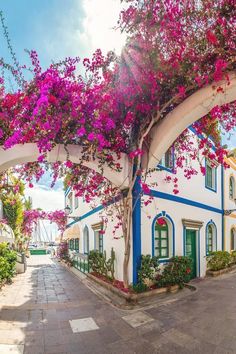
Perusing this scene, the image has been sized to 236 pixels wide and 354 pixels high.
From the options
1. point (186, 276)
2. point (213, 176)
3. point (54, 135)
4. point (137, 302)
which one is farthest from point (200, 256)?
point (54, 135)

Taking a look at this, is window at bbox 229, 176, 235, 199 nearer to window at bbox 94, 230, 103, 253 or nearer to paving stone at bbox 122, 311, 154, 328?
window at bbox 94, 230, 103, 253

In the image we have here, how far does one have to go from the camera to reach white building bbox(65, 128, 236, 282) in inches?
306

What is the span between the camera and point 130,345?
A: 4.33 metres

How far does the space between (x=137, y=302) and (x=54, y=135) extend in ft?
15.1

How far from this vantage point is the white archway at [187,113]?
5.23 meters

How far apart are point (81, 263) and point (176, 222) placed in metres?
5.82

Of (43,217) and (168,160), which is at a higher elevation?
(168,160)

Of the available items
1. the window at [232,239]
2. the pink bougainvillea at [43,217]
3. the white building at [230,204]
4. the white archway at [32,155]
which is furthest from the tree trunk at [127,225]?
the pink bougainvillea at [43,217]

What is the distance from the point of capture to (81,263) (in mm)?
12594

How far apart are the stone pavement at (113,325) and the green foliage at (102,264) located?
4.23 ft

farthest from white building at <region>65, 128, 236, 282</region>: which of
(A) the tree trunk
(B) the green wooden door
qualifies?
(A) the tree trunk

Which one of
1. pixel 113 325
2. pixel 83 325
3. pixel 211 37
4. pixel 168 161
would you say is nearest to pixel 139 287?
pixel 113 325

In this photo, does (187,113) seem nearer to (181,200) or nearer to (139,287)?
(181,200)

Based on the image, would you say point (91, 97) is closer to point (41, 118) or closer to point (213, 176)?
point (41, 118)
